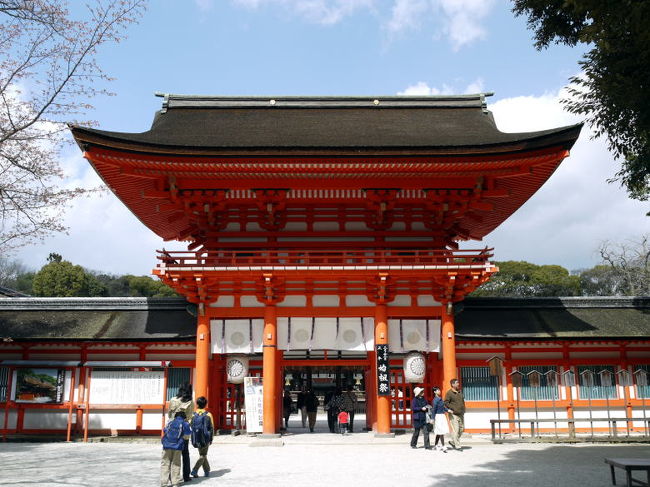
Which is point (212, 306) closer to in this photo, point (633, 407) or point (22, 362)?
point (22, 362)

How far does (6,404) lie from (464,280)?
45.9 ft

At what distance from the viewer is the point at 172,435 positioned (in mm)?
9789

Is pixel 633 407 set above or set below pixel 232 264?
below

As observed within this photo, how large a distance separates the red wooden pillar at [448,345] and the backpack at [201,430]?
8261mm

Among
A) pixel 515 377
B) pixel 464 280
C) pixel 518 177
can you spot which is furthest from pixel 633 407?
pixel 518 177

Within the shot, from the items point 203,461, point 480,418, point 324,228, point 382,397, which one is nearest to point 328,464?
point 203,461

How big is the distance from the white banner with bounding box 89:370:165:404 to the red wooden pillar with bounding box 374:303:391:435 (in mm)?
6309

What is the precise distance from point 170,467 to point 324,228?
984 centimetres

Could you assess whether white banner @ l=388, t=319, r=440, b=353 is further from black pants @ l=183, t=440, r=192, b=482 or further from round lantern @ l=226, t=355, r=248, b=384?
black pants @ l=183, t=440, r=192, b=482

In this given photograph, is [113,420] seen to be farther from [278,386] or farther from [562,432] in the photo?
[562,432]

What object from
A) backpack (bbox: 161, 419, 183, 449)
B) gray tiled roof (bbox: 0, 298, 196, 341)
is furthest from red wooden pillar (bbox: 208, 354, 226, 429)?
backpack (bbox: 161, 419, 183, 449)

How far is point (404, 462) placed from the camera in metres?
12.2

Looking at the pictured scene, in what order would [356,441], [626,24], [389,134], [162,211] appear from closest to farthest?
[626,24], [356,441], [389,134], [162,211]

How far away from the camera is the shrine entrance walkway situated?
10078 mm
